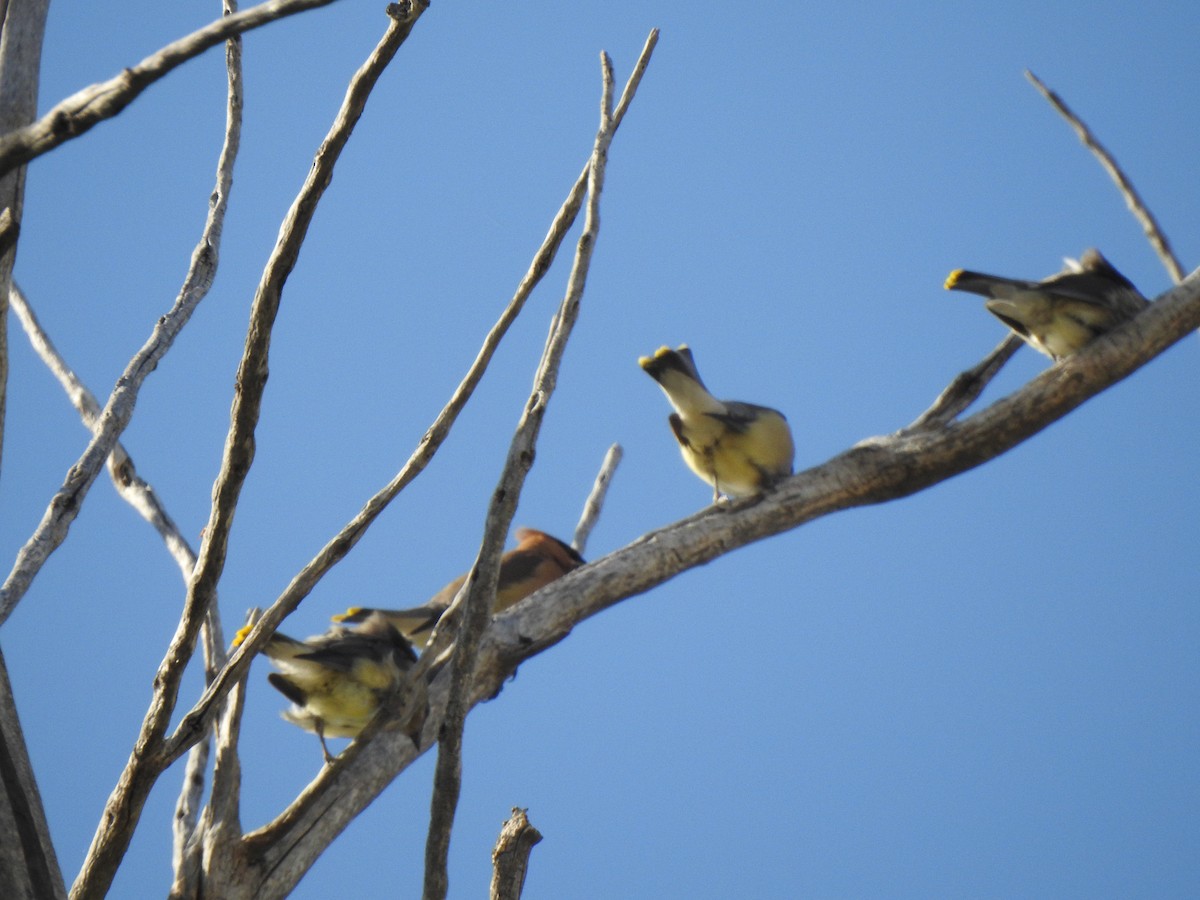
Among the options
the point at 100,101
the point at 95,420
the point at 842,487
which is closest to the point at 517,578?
the point at 842,487

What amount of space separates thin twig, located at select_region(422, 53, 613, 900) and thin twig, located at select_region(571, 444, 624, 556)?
3369 mm

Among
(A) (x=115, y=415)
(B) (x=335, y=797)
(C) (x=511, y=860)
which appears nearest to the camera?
(C) (x=511, y=860)

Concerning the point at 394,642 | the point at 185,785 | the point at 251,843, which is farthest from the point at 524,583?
the point at 251,843

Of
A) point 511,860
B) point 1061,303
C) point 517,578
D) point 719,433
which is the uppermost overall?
point 517,578

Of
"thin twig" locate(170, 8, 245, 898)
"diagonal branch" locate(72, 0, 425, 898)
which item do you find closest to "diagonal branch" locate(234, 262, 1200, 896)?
"thin twig" locate(170, 8, 245, 898)

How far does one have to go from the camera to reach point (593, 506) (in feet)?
21.2

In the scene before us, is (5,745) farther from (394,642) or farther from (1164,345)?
(1164,345)

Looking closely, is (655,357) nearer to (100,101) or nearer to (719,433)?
(719,433)

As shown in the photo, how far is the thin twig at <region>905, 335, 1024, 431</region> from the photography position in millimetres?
4984

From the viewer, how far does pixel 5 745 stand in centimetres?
259

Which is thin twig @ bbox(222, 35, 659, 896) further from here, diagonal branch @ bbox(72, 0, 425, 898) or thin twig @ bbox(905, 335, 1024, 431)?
thin twig @ bbox(905, 335, 1024, 431)

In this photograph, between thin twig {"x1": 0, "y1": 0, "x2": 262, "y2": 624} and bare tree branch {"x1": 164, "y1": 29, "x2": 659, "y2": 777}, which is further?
thin twig {"x1": 0, "y1": 0, "x2": 262, "y2": 624}

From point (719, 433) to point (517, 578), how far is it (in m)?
1.70

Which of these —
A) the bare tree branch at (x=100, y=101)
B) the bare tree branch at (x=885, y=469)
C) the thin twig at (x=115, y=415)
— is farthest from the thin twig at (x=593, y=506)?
the bare tree branch at (x=100, y=101)
